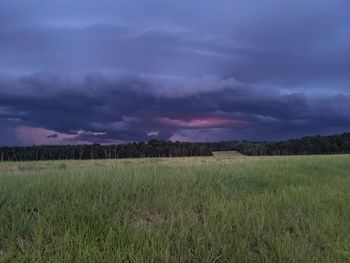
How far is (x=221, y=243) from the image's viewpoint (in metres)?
6.96

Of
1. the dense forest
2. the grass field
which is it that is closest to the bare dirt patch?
the grass field

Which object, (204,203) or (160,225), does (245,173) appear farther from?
(160,225)

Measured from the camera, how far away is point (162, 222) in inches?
297

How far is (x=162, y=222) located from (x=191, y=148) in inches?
1447

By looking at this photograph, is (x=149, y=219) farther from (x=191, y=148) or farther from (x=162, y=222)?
(x=191, y=148)

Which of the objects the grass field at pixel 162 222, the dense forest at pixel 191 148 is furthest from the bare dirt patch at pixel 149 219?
the dense forest at pixel 191 148

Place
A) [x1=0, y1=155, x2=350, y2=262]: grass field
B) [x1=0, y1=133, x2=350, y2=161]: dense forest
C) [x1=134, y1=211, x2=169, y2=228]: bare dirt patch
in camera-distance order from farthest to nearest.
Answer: [x1=0, y1=133, x2=350, y2=161]: dense forest → [x1=134, y1=211, x2=169, y2=228]: bare dirt patch → [x1=0, y1=155, x2=350, y2=262]: grass field

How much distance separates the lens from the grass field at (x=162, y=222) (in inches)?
251

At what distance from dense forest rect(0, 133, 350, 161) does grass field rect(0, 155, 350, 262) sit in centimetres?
2235

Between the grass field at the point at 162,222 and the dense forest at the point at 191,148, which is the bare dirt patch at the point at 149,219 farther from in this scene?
the dense forest at the point at 191,148

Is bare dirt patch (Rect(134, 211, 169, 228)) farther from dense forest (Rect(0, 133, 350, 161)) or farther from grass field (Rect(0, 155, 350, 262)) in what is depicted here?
dense forest (Rect(0, 133, 350, 161))

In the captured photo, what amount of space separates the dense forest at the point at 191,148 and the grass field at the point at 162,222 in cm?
2235

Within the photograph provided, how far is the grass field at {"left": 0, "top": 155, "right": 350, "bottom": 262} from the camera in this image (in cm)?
637

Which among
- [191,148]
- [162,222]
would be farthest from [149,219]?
[191,148]
